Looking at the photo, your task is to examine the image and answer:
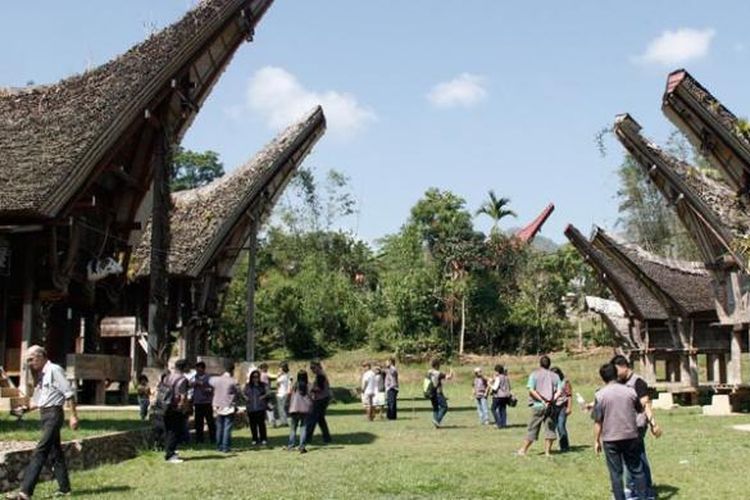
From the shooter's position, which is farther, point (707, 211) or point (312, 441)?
point (707, 211)

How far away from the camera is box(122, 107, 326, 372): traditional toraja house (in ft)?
86.6

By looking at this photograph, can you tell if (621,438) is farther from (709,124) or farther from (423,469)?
(709,124)

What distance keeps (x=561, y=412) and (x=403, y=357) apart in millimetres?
32555

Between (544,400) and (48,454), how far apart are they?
7.02 metres

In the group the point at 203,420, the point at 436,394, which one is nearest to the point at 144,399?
the point at 203,420

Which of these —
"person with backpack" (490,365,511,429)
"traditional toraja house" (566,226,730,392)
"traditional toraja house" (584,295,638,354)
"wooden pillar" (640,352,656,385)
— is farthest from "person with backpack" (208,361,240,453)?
"traditional toraja house" (584,295,638,354)

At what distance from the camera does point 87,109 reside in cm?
1908

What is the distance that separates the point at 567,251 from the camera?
53.0 metres

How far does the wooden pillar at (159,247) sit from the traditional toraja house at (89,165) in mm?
52

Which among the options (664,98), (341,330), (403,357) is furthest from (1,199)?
(341,330)

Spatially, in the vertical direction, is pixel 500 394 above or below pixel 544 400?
below

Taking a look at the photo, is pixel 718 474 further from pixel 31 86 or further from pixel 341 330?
pixel 341 330

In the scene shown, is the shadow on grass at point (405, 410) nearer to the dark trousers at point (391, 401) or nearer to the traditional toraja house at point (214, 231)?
the dark trousers at point (391, 401)

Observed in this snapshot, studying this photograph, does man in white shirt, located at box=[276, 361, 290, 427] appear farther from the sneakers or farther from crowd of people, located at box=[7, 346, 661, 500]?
the sneakers
